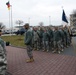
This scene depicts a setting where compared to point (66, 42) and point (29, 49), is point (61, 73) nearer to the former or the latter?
point (29, 49)

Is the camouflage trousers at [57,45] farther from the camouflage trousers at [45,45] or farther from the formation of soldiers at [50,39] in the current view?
the camouflage trousers at [45,45]

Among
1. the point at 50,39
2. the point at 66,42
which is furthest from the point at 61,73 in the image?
the point at 66,42

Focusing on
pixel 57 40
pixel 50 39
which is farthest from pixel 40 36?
pixel 57 40

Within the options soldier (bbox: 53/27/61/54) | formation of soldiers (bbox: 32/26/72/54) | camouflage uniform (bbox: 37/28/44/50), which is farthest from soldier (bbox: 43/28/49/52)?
camouflage uniform (bbox: 37/28/44/50)

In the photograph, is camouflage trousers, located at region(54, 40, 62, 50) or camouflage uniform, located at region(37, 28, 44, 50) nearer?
camouflage trousers, located at region(54, 40, 62, 50)

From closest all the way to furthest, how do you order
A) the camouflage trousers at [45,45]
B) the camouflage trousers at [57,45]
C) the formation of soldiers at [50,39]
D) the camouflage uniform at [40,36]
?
the camouflage trousers at [57,45] → the formation of soldiers at [50,39] → the camouflage trousers at [45,45] → the camouflage uniform at [40,36]

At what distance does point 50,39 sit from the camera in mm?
18453

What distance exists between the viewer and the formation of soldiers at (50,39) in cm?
1698

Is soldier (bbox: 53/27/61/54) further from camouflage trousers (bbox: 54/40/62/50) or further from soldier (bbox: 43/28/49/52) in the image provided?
soldier (bbox: 43/28/49/52)

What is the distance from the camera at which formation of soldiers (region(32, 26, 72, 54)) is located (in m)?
17.0

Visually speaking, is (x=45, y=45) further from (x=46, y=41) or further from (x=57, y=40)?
(x=57, y=40)

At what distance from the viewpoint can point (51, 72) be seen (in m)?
9.98

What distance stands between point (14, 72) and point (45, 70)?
3.93 feet

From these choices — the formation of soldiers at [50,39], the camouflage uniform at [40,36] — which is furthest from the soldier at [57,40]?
the camouflage uniform at [40,36]
